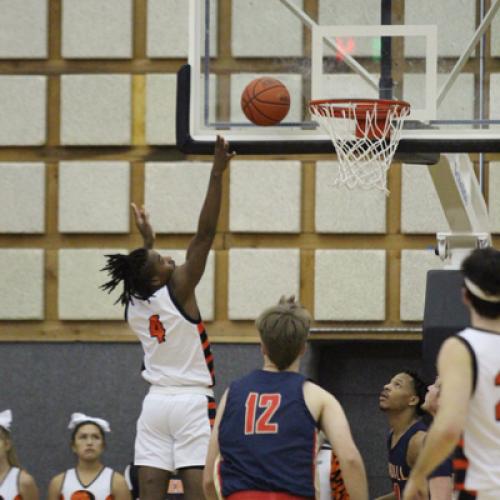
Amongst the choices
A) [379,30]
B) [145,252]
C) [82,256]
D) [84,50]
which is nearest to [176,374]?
[145,252]

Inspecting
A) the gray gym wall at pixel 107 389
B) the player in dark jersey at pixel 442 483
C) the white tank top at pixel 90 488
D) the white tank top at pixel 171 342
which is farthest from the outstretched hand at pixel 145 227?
the gray gym wall at pixel 107 389

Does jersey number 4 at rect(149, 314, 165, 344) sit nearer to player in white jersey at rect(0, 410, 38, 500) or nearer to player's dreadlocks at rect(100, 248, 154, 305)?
player's dreadlocks at rect(100, 248, 154, 305)

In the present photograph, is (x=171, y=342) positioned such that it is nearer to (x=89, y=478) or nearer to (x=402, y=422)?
(x=402, y=422)

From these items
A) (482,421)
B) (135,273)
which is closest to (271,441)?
(482,421)

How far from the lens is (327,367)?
441 inches

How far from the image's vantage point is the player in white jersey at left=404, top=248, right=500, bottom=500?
4.92 m

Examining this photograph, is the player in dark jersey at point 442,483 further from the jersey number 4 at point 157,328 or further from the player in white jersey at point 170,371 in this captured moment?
the jersey number 4 at point 157,328

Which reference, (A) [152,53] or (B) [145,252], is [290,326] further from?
(A) [152,53]

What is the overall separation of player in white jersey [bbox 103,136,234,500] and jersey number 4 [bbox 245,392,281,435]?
2.17 m

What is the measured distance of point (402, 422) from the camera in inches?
334

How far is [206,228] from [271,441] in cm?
217

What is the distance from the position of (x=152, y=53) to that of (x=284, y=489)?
5.89 metres

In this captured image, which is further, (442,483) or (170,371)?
(170,371)

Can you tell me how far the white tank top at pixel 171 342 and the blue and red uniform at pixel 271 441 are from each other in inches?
86.3
